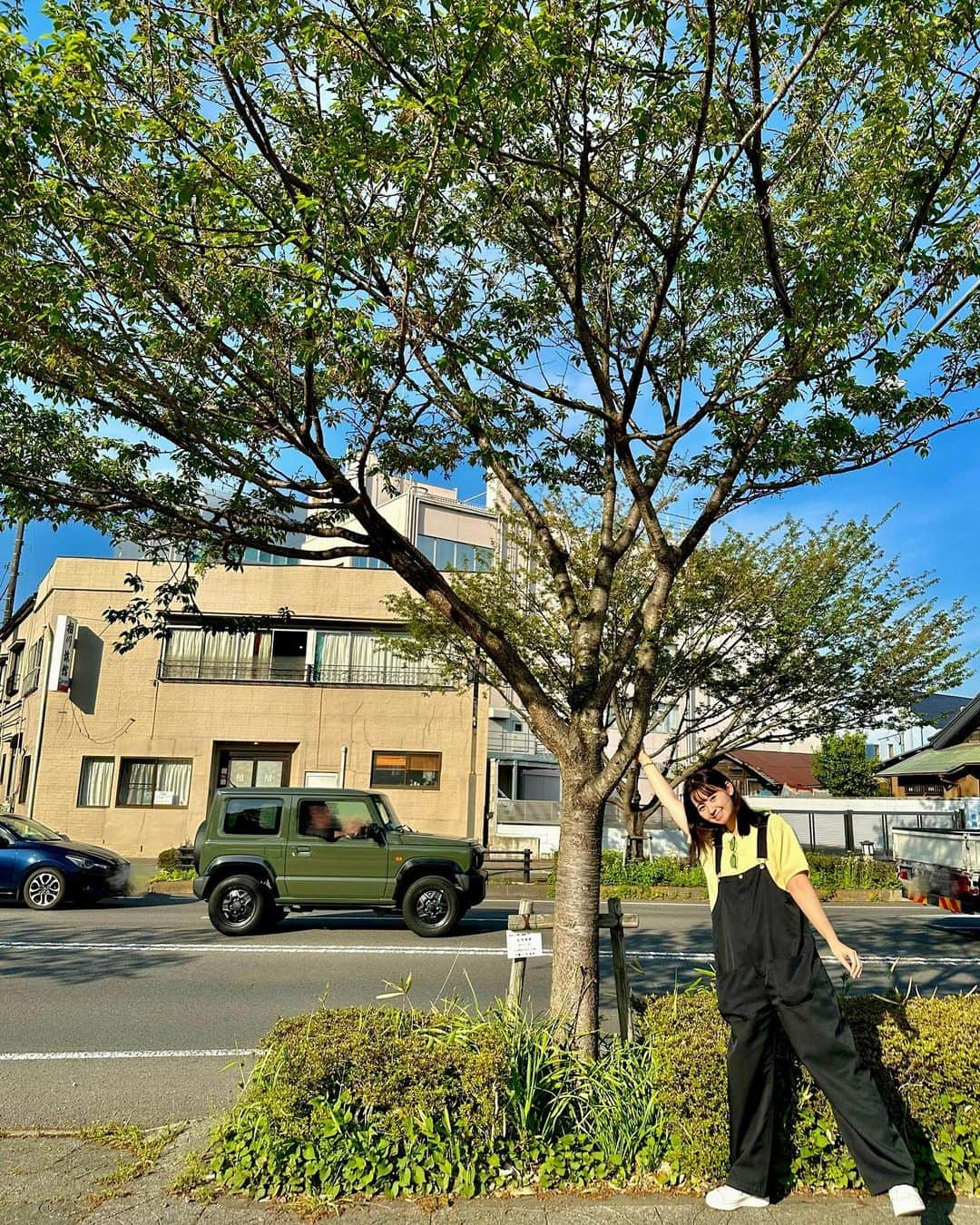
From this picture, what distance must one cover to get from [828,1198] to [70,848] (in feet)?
43.5

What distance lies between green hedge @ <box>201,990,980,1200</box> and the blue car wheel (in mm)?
11304

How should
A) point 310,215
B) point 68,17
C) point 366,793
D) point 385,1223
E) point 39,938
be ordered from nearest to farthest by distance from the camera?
point 385,1223 → point 68,17 → point 310,215 → point 39,938 → point 366,793

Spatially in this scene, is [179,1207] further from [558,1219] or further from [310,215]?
[310,215]

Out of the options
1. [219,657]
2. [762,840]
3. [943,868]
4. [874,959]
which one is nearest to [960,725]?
[943,868]

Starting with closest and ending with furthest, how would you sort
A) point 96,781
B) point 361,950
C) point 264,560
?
point 361,950, point 96,781, point 264,560

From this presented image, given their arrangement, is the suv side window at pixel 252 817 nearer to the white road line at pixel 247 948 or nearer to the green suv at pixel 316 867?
the green suv at pixel 316 867

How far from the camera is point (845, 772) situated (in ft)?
135

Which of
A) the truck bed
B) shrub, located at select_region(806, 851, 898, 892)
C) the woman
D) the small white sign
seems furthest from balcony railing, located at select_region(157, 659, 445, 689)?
the woman

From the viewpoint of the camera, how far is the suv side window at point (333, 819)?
38.6 ft

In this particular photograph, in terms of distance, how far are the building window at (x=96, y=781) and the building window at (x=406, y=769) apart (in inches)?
273

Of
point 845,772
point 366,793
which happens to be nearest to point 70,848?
point 366,793

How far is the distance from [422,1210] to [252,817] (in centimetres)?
868

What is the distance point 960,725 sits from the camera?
29.9 m

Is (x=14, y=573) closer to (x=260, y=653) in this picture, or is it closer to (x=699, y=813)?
(x=260, y=653)
